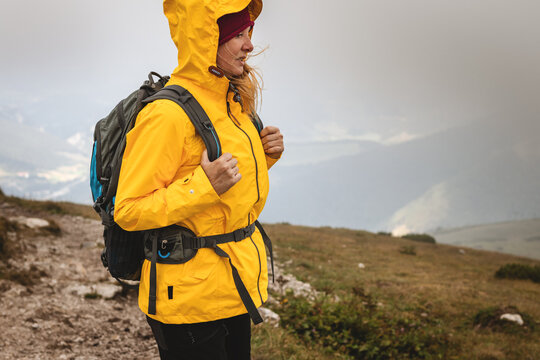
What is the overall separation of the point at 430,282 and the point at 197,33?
13.9 m

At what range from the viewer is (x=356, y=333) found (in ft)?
20.7

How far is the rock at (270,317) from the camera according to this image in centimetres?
625

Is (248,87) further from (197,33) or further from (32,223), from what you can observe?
(32,223)

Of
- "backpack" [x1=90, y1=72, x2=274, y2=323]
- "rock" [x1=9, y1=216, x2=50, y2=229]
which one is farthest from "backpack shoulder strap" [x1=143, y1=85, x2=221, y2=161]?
"rock" [x1=9, y1=216, x2=50, y2=229]

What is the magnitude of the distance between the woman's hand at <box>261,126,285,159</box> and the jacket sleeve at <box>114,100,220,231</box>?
0.74 m

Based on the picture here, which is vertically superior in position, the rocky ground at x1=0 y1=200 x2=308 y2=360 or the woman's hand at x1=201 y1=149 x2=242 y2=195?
the woman's hand at x1=201 y1=149 x2=242 y2=195

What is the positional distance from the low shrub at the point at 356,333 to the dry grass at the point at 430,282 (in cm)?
75

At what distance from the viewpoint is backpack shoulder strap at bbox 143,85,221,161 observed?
213 centimetres

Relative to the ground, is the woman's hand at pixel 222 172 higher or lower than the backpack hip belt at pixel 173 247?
higher

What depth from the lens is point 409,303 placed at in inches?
412

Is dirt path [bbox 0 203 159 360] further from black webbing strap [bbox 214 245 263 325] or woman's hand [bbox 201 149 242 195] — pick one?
woman's hand [bbox 201 149 242 195]

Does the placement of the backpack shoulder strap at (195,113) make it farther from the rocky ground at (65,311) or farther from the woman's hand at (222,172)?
Result: the rocky ground at (65,311)

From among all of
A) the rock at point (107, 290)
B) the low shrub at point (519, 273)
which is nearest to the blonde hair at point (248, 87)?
the rock at point (107, 290)

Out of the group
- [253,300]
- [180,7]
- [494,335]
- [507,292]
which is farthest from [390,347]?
[507,292]
